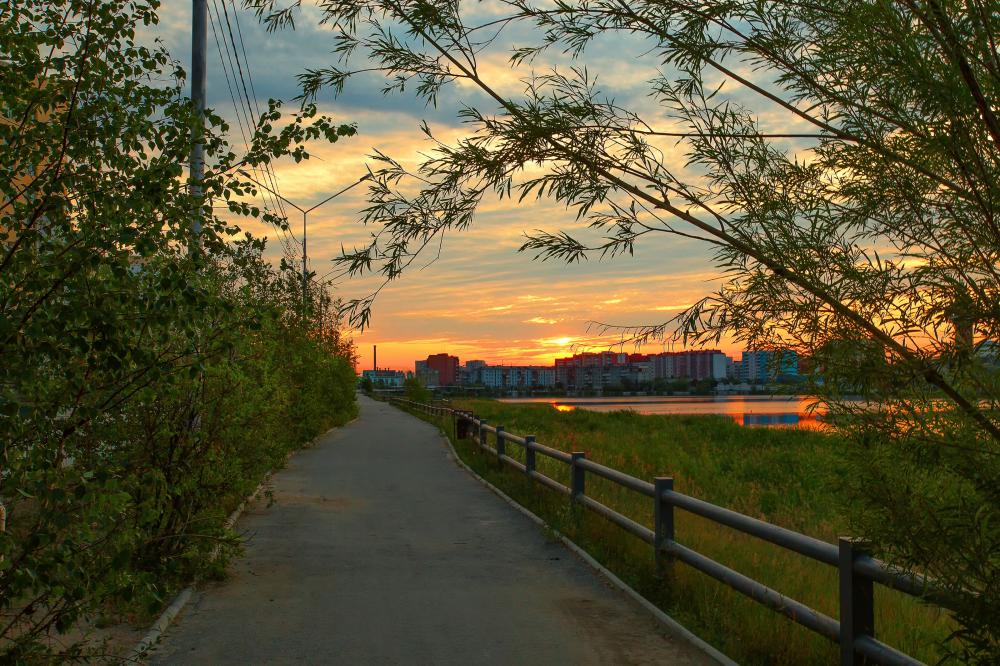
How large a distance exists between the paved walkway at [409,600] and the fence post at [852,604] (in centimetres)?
131

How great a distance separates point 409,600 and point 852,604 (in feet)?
13.3

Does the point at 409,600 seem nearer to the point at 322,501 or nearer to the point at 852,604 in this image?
the point at 852,604

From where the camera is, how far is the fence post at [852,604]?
479cm

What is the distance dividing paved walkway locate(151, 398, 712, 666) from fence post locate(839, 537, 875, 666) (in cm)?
131

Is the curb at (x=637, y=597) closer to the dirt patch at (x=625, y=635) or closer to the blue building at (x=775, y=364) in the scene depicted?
the dirt patch at (x=625, y=635)

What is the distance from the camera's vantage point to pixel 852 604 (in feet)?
15.9

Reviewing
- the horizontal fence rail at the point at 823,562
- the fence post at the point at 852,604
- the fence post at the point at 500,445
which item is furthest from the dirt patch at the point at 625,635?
the fence post at the point at 500,445

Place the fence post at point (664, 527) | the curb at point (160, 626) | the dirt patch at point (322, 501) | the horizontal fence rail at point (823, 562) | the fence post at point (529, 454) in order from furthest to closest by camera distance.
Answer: the fence post at point (529, 454), the dirt patch at point (322, 501), the fence post at point (664, 527), the curb at point (160, 626), the horizontal fence rail at point (823, 562)

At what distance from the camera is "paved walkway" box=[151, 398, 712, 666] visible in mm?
6230

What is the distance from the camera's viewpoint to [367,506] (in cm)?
1376

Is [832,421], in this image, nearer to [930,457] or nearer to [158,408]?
[930,457]

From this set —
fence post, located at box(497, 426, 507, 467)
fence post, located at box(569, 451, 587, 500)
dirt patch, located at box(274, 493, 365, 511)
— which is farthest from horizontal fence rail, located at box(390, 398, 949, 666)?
fence post, located at box(497, 426, 507, 467)

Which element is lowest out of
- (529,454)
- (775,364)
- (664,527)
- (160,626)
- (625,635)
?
(625,635)

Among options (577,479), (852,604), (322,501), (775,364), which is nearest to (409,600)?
(577,479)
